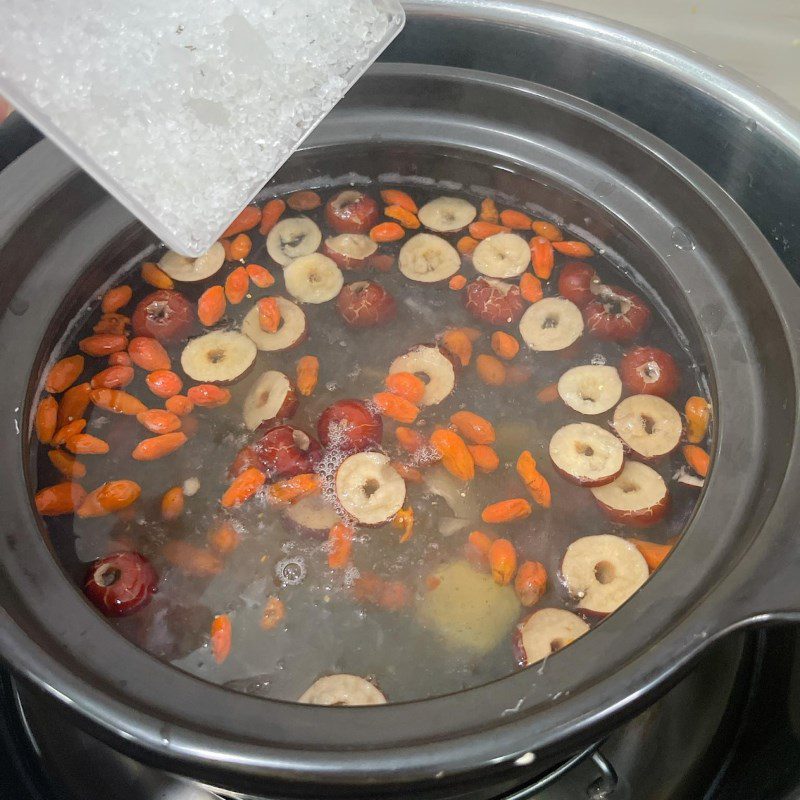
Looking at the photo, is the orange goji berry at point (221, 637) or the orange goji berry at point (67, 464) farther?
the orange goji berry at point (67, 464)

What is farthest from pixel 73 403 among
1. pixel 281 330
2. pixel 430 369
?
pixel 430 369

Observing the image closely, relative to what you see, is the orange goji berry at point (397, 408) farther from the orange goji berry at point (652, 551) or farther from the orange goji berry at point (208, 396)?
the orange goji berry at point (652, 551)

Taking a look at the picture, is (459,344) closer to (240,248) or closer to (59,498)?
(240,248)

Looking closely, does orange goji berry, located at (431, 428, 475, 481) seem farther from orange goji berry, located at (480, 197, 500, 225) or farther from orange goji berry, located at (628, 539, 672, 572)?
orange goji berry, located at (480, 197, 500, 225)

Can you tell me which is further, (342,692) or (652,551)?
(652,551)

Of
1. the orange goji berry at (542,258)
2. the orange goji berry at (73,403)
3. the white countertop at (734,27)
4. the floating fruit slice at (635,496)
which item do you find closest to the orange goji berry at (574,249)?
the orange goji berry at (542,258)
